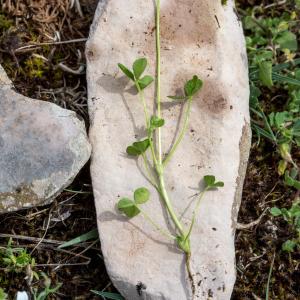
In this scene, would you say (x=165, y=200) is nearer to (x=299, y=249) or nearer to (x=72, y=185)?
(x=72, y=185)

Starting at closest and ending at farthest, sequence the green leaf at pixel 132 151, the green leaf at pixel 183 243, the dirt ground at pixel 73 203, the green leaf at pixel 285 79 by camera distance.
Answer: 1. the green leaf at pixel 183 243
2. the green leaf at pixel 132 151
3. the dirt ground at pixel 73 203
4. the green leaf at pixel 285 79

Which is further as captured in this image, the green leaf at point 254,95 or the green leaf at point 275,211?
the green leaf at point 254,95

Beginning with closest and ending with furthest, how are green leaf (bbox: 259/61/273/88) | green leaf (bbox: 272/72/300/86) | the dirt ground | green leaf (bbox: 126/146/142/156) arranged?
green leaf (bbox: 126/146/142/156) < the dirt ground < green leaf (bbox: 259/61/273/88) < green leaf (bbox: 272/72/300/86)

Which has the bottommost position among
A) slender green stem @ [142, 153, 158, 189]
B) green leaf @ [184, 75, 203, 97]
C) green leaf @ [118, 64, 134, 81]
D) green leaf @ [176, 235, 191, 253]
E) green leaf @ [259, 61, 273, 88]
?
green leaf @ [176, 235, 191, 253]

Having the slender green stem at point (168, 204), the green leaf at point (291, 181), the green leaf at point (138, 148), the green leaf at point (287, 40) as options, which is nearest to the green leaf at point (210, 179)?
the slender green stem at point (168, 204)

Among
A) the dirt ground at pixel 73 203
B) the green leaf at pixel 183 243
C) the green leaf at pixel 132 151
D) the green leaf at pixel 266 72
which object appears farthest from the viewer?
the green leaf at pixel 266 72

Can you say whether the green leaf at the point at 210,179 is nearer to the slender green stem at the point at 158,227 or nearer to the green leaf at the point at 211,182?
the green leaf at the point at 211,182

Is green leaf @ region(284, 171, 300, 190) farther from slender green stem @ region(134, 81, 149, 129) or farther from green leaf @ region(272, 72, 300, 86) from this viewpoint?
slender green stem @ region(134, 81, 149, 129)

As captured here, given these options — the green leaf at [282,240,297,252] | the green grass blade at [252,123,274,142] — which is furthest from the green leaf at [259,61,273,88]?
the green leaf at [282,240,297,252]
